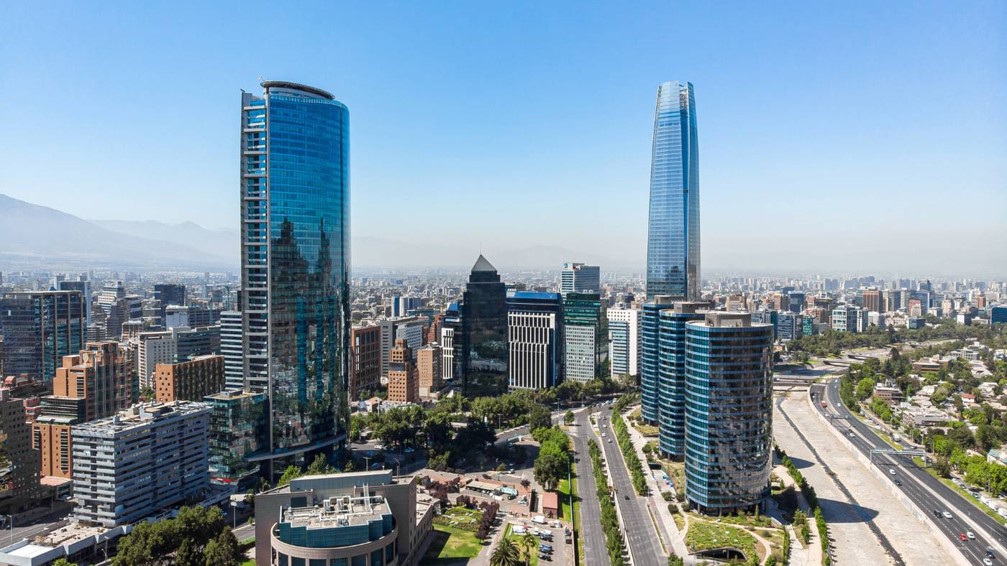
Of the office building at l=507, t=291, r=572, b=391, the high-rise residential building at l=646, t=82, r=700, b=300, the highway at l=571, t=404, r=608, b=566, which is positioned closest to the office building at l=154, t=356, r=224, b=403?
the office building at l=507, t=291, r=572, b=391

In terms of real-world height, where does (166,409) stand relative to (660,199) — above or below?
below

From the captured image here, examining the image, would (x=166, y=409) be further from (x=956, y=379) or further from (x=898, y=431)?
(x=956, y=379)

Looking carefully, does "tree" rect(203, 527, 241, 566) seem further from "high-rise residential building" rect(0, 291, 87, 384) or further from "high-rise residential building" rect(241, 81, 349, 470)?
"high-rise residential building" rect(0, 291, 87, 384)

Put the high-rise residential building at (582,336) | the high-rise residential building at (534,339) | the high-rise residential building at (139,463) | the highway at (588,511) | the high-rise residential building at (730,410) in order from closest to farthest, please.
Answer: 1. the highway at (588,511)
2. the high-rise residential building at (139,463)
3. the high-rise residential building at (730,410)
4. the high-rise residential building at (534,339)
5. the high-rise residential building at (582,336)

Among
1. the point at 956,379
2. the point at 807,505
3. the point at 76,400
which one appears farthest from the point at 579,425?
the point at 956,379

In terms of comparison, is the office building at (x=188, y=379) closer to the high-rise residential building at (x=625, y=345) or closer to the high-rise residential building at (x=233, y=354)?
the high-rise residential building at (x=233, y=354)

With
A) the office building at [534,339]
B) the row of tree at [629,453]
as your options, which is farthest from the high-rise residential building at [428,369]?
the row of tree at [629,453]

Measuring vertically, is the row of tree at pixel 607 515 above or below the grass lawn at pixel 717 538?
above

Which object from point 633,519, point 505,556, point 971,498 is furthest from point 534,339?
point 505,556
